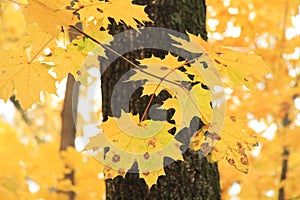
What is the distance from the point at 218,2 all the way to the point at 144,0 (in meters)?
1.11

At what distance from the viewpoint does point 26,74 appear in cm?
145

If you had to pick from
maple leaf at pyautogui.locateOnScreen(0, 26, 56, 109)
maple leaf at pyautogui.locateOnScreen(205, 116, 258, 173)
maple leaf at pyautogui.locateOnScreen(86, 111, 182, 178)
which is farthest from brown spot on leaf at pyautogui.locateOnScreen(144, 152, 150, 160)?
maple leaf at pyautogui.locateOnScreen(0, 26, 56, 109)

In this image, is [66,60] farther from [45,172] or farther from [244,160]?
[45,172]

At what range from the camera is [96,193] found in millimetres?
3576

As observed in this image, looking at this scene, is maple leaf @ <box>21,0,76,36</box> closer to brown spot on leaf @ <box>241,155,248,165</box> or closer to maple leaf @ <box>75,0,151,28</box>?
maple leaf @ <box>75,0,151,28</box>

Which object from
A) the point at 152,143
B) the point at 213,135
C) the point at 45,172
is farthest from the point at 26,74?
the point at 45,172

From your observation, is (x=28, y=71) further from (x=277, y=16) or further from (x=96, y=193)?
(x=277, y=16)

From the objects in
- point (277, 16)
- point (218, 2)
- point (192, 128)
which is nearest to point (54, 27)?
point (192, 128)

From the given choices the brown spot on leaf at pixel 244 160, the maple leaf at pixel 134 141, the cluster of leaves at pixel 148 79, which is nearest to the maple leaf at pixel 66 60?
the cluster of leaves at pixel 148 79

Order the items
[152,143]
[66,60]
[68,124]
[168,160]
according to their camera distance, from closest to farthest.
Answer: [152,143] → [66,60] → [168,160] → [68,124]

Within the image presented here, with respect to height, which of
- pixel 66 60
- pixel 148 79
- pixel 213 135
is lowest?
pixel 213 135

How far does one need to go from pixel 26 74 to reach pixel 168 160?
2.17ft

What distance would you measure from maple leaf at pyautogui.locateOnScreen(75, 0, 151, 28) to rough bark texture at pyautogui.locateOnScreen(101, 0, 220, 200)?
542 millimetres

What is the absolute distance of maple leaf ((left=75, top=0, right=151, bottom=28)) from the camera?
1.35 meters
